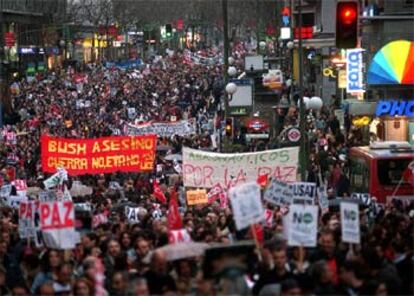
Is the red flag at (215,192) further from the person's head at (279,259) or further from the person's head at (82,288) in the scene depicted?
the person's head at (82,288)

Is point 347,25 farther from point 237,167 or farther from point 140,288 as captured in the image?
point 140,288

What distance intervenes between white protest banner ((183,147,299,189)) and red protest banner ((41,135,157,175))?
2.78 m

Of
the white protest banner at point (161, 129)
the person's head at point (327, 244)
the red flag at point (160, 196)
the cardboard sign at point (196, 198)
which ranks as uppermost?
the person's head at point (327, 244)

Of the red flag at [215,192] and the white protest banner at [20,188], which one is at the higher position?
the red flag at [215,192]

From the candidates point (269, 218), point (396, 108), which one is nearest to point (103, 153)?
point (269, 218)

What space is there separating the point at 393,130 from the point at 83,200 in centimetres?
1491

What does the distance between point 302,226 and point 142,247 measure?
1743mm

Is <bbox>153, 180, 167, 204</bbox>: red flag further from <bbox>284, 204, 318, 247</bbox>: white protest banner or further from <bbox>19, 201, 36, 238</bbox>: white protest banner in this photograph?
<bbox>284, 204, 318, 247</bbox>: white protest banner

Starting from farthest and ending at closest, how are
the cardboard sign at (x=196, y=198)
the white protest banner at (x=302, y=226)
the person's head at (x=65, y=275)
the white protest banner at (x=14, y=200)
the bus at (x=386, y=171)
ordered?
the bus at (x=386, y=171), the cardboard sign at (x=196, y=198), the white protest banner at (x=14, y=200), the white protest banner at (x=302, y=226), the person's head at (x=65, y=275)

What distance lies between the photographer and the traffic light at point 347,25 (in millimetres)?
21500

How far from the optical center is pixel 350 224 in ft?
46.4

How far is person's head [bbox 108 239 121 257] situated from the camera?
14.3 m

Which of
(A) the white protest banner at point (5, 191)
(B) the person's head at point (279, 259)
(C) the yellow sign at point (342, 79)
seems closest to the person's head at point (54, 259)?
(B) the person's head at point (279, 259)

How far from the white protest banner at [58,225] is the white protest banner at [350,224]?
2725mm
